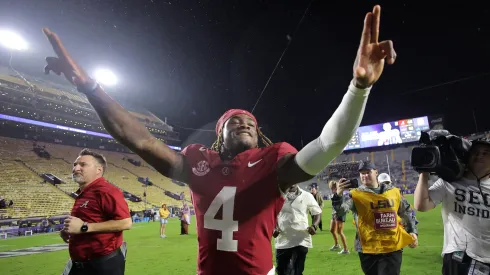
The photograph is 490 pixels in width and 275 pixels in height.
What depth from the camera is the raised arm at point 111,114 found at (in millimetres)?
1854

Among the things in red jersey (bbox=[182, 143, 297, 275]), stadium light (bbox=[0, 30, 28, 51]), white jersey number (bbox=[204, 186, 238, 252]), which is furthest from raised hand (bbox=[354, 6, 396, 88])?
stadium light (bbox=[0, 30, 28, 51])

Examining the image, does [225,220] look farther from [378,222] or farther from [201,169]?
[378,222]

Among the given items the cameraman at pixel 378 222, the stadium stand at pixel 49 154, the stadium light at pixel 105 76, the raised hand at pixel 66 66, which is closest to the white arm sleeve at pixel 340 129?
the raised hand at pixel 66 66

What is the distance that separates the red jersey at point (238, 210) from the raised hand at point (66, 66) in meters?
0.85

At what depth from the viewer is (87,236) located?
376 centimetres

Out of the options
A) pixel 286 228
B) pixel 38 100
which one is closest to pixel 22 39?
pixel 38 100

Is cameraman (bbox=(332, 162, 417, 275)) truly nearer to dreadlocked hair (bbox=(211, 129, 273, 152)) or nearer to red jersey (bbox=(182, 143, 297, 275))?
dreadlocked hair (bbox=(211, 129, 273, 152))

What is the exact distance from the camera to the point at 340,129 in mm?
1639

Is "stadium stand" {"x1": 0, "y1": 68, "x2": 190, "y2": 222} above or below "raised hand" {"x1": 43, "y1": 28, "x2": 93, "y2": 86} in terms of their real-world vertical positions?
above

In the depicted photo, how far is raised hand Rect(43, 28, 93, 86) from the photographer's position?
6.23 feet

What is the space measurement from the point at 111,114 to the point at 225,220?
2.97 feet

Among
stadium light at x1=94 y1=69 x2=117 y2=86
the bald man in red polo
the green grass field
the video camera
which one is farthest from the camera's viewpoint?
stadium light at x1=94 y1=69 x2=117 y2=86

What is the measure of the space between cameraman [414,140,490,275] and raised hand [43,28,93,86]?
3200 millimetres

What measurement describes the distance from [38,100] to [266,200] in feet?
138
